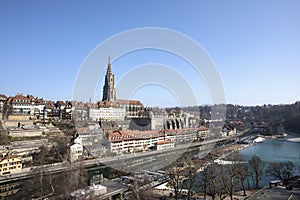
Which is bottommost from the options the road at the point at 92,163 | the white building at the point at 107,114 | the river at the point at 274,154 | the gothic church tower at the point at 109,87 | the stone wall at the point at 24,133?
the river at the point at 274,154

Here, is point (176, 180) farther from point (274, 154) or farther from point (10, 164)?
point (274, 154)

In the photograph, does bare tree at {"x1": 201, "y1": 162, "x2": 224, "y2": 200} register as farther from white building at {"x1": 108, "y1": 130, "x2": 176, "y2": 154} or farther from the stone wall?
the stone wall

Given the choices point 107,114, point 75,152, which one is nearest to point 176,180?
point 75,152

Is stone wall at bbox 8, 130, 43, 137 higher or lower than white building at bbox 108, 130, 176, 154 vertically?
higher

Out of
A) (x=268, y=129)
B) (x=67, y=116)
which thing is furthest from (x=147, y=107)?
(x=268, y=129)

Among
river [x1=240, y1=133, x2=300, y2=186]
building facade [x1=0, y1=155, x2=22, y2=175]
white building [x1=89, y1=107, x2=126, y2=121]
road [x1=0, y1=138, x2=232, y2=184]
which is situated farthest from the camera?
white building [x1=89, y1=107, x2=126, y2=121]

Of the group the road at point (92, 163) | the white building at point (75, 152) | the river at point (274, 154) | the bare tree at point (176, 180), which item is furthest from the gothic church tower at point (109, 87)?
A: the bare tree at point (176, 180)

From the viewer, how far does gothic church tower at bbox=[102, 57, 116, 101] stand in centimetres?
1719

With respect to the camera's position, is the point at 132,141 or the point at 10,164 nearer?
the point at 10,164

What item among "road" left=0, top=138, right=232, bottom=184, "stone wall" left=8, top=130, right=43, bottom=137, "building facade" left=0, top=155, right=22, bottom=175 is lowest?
"road" left=0, top=138, right=232, bottom=184

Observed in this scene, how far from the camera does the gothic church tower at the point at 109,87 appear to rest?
56.4ft

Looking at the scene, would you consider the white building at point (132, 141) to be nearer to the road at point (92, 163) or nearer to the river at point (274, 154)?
the road at point (92, 163)

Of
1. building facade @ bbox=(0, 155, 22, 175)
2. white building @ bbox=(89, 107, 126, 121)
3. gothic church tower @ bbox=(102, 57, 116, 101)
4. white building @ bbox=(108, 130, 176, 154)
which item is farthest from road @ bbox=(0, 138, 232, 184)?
gothic church tower @ bbox=(102, 57, 116, 101)

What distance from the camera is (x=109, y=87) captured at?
17.3 meters
